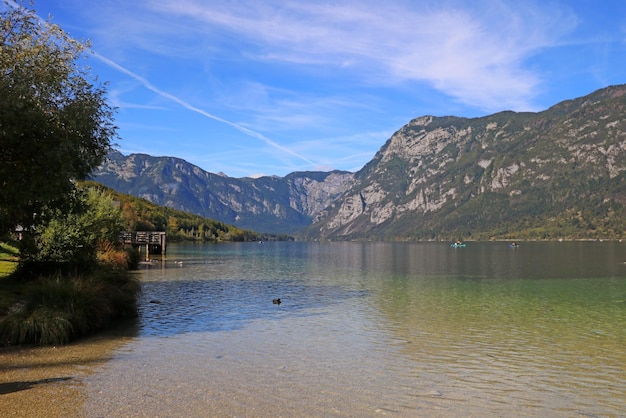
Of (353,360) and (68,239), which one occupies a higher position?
(68,239)

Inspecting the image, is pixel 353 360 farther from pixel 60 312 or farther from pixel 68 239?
pixel 68 239

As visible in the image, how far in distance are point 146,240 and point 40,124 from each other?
78.0 metres

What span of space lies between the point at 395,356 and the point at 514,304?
20.8 metres

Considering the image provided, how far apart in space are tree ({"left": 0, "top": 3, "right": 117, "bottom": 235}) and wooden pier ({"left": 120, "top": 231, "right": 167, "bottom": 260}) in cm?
6200

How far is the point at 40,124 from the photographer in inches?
788

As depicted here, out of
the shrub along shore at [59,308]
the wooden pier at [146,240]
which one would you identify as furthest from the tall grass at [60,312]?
the wooden pier at [146,240]

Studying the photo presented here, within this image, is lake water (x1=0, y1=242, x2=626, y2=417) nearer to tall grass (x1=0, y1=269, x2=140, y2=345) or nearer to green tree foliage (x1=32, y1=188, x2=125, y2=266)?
tall grass (x1=0, y1=269, x2=140, y2=345)

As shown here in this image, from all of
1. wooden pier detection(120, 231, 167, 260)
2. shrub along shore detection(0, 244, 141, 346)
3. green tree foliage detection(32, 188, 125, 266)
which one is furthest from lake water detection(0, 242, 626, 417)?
wooden pier detection(120, 231, 167, 260)

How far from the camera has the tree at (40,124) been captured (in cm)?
1950

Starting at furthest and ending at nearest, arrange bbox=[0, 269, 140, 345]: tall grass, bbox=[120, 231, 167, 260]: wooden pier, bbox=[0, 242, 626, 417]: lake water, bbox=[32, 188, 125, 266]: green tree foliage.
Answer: bbox=[120, 231, 167, 260]: wooden pier < bbox=[32, 188, 125, 266]: green tree foliage < bbox=[0, 269, 140, 345]: tall grass < bbox=[0, 242, 626, 417]: lake water

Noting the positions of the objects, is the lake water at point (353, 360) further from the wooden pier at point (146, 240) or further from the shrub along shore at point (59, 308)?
the wooden pier at point (146, 240)

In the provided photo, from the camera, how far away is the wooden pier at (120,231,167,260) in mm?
88500

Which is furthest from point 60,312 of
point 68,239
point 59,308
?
point 68,239

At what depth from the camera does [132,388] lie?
15.7 m
